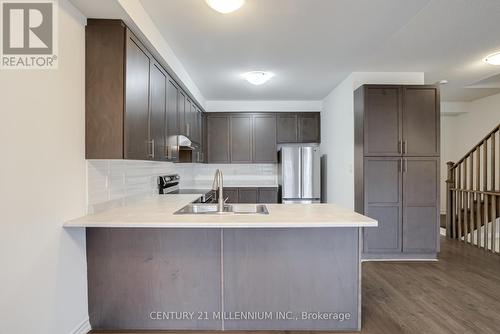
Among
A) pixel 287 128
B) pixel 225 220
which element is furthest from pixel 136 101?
pixel 287 128

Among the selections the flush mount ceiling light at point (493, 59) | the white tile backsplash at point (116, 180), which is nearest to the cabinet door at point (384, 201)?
the flush mount ceiling light at point (493, 59)

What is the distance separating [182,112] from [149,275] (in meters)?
2.18

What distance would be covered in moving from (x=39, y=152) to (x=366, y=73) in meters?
3.80

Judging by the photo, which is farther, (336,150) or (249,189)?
(249,189)

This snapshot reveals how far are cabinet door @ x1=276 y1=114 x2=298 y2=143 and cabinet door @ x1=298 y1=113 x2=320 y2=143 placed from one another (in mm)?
97

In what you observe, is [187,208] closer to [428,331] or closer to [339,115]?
[428,331]

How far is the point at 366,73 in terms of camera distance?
393cm

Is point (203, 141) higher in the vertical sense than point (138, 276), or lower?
higher

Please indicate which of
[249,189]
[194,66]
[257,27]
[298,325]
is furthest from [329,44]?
[249,189]

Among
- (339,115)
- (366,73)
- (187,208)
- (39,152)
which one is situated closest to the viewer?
(39,152)

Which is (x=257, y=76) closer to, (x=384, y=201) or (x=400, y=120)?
→ (x=400, y=120)

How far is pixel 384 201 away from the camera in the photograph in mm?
3623

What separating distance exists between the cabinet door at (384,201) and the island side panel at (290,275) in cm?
175

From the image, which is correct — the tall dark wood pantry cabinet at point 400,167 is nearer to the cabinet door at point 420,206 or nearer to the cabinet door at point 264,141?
the cabinet door at point 420,206
